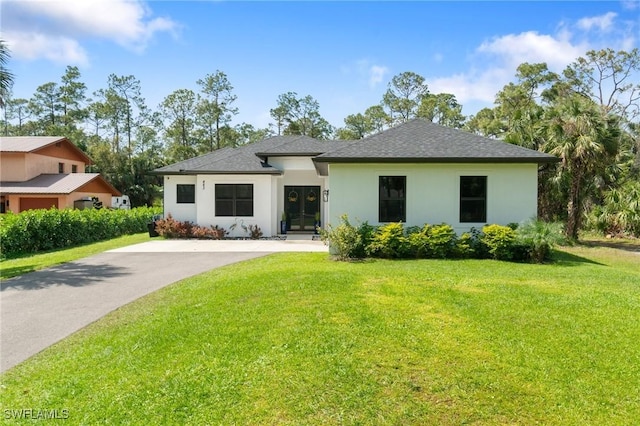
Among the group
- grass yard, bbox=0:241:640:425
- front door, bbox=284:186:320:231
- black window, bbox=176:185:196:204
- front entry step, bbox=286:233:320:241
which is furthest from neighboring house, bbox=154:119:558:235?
black window, bbox=176:185:196:204

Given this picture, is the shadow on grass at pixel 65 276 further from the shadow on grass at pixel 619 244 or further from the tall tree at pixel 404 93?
the tall tree at pixel 404 93

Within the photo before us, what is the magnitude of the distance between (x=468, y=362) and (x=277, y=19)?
434 inches

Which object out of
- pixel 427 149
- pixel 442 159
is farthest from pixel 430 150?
pixel 442 159

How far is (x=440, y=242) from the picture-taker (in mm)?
12422

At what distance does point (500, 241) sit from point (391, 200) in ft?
11.8

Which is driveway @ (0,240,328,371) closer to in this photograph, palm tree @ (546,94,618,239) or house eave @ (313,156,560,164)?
house eave @ (313,156,560,164)

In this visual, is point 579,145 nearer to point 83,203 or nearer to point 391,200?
point 391,200

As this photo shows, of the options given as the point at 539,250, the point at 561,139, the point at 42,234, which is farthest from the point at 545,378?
the point at 42,234

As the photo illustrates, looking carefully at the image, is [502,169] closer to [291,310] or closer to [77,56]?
[291,310]

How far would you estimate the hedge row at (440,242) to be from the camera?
1204 centimetres

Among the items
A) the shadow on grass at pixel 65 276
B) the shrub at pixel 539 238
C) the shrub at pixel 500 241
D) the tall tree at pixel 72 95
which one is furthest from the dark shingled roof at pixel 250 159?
the tall tree at pixel 72 95

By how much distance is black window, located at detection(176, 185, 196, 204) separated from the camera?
20.3m

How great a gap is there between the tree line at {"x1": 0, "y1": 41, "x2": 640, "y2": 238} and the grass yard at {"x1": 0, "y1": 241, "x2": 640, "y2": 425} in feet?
37.2

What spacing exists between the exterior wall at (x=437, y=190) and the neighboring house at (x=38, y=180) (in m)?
22.2
